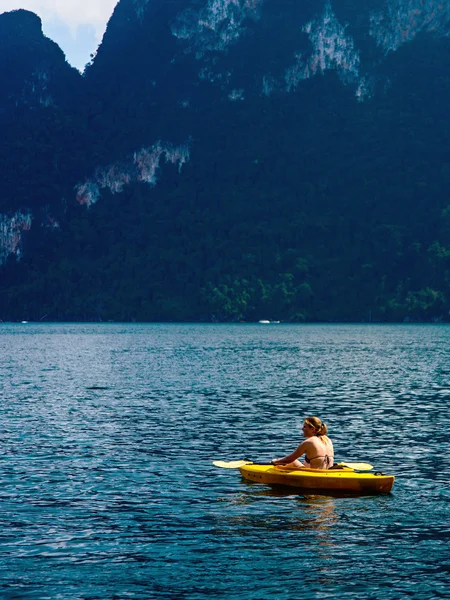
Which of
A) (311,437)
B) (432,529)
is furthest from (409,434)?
(432,529)

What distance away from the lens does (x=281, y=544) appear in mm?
20703

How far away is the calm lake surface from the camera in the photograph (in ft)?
60.3

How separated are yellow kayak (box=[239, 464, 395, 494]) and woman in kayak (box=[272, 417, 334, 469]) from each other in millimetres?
272

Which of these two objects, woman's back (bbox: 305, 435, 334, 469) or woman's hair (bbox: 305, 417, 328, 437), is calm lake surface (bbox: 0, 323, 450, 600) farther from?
woman's hair (bbox: 305, 417, 328, 437)

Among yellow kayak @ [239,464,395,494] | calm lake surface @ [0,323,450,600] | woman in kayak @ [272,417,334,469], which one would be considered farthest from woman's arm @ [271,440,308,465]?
calm lake surface @ [0,323,450,600]

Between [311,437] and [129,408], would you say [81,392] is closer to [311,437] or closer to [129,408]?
[129,408]

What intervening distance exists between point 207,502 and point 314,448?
339cm

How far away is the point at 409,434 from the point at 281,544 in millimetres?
18242

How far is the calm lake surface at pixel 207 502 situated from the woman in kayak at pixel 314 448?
0.99 metres

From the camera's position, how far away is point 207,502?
25.0 meters

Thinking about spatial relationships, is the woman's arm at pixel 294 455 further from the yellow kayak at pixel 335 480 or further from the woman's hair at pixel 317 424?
→ the woman's hair at pixel 317 424

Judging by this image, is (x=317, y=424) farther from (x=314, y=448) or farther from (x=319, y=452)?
(x=319, y=452)

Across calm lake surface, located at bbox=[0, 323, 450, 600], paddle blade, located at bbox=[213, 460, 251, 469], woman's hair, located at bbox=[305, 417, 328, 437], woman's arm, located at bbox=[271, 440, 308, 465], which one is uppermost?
woman's hair, located at bbox=[305, 417, 328, 437]

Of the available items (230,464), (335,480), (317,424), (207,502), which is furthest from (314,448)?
(230,464)
